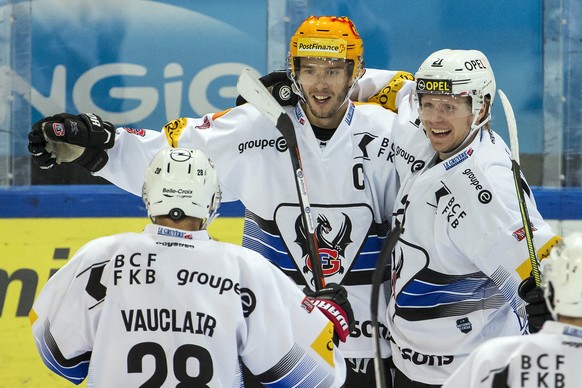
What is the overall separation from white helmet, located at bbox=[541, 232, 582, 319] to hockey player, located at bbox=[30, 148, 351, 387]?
0.71 metres

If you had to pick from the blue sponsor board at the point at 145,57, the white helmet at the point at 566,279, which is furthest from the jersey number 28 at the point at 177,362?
the blue sponsor board at the point at 145,57

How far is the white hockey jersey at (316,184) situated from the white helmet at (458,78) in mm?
313

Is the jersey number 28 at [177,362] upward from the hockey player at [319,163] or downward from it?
downward

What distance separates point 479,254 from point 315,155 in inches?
26.2

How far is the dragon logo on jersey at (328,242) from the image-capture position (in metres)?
3.78

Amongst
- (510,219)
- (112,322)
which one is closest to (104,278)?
(112,322)

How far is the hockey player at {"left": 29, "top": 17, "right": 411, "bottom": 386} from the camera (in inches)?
149

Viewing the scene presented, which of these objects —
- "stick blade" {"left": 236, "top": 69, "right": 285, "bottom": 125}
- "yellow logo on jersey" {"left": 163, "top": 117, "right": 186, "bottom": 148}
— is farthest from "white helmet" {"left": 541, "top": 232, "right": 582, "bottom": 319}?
"yellow logo on jersey" {"left": 163, "top": 117, "right": 186, "bottom": 148}

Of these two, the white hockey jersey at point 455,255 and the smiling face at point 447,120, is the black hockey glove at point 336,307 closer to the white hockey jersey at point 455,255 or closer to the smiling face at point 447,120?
the white hockey jersey at point 455,255

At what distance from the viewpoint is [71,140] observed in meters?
3.70

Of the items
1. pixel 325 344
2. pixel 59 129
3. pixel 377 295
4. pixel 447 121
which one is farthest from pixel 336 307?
pixel 59 129

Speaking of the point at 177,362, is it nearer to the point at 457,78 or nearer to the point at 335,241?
the point at 335,241

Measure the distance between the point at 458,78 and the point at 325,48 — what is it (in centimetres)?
47

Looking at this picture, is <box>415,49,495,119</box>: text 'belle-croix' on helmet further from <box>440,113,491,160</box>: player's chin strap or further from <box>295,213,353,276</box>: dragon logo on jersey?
<box>295,213,353,276</box>: dragon logo on jersey
